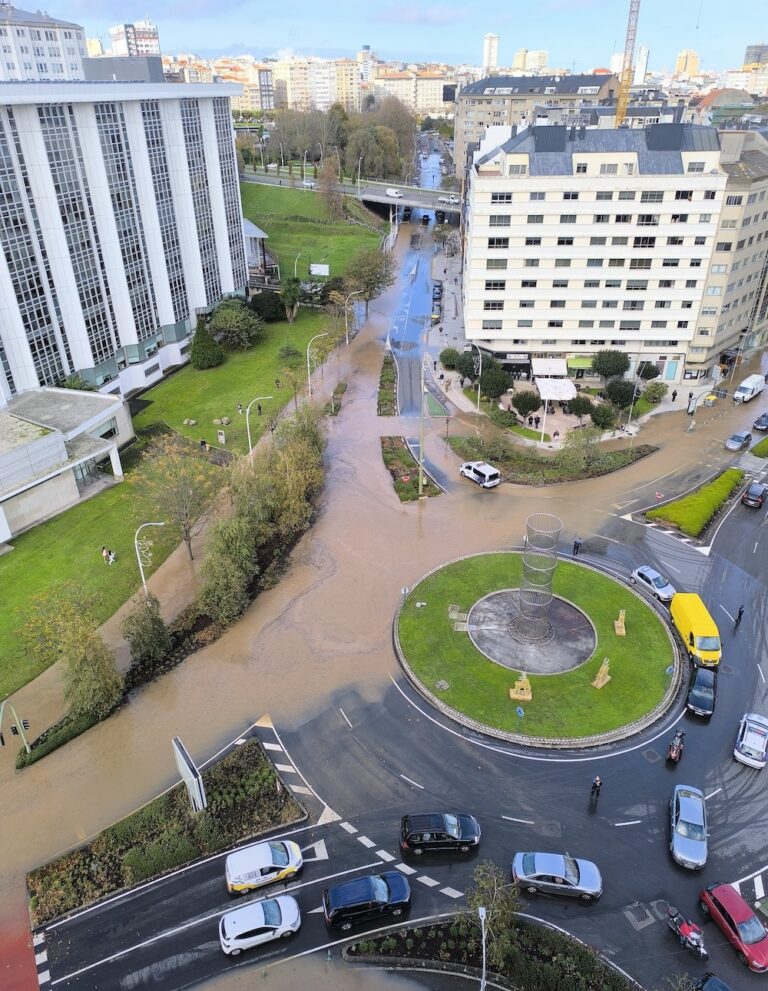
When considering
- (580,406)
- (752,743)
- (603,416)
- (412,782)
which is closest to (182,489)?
(412,782)

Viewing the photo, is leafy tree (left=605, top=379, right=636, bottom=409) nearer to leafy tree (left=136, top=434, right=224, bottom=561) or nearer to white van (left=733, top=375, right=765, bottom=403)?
white van (left=733, top=375, right=765, bottom=403)

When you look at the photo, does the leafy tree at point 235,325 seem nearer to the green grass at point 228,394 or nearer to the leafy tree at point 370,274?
the green grass at point 228,394

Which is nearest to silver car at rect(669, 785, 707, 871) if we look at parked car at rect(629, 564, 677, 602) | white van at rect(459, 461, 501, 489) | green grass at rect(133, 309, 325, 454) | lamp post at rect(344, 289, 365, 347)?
parked car at rect(629, 564, 677, 602)

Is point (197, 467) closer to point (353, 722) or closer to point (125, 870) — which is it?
point (353, 722)

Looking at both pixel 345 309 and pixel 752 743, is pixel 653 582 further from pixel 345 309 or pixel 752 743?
pixel 345 309

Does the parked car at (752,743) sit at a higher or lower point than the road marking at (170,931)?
higher

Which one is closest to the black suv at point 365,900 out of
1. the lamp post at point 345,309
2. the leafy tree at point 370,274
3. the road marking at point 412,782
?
the road marking at point 412,782
